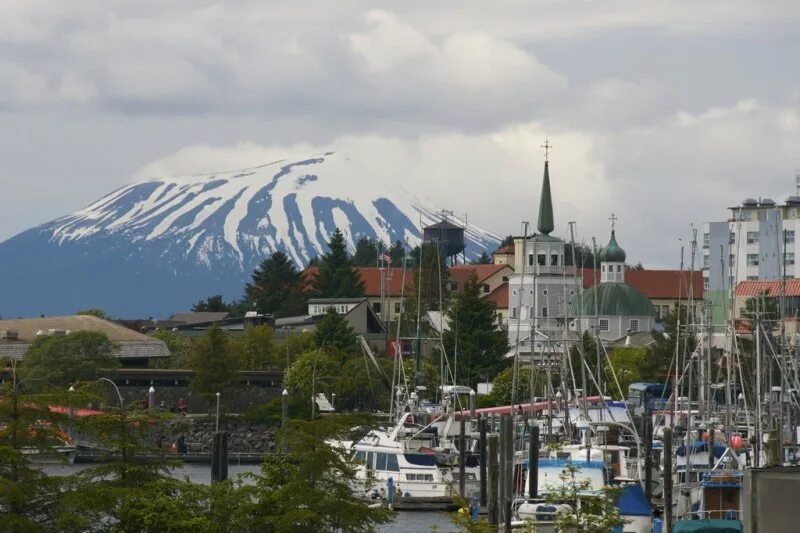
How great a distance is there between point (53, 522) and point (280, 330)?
442ft

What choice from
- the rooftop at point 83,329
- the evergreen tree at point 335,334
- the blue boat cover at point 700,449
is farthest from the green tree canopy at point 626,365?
the blue boat cover at point 700,449

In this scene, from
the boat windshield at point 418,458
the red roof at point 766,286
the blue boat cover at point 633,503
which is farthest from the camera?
the red roof at point 766,286

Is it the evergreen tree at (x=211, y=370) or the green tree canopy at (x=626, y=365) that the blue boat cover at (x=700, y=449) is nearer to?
the green tree canopy at (x=626, y=365)

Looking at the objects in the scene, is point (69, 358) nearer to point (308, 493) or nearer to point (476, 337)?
point (476, 337)

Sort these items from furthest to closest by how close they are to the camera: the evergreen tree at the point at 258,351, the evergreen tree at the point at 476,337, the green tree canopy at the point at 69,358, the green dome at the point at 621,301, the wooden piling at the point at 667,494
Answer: the green dome at the point at 621,301
the evergreen tree at the point at 258,351
the evergreen tree at the point at 476,337
the green tree canopy at the point at 69,358
the wooden piling at the point at 667,494

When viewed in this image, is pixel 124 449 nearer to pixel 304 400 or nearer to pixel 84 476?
pixel 84 476

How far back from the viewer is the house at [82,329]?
453 feet

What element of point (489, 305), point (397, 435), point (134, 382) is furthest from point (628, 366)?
point (397, 435)

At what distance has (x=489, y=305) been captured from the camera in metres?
140

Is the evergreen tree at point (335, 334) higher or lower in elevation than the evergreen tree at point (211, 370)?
higher

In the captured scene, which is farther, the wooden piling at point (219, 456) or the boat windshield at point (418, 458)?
the boat windshield at point (418, 458)

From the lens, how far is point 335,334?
140 meters

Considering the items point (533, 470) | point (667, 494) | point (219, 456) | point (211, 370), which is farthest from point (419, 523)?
point (211, 370)

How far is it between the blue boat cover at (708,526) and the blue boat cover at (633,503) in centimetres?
496
